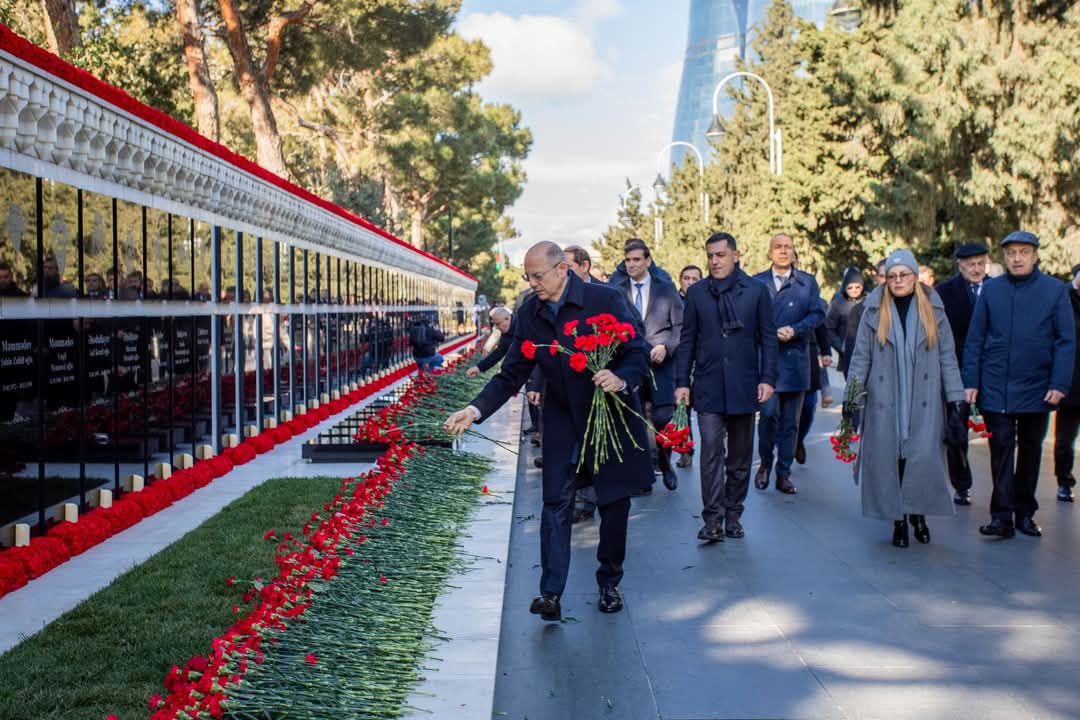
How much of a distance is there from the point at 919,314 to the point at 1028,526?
1.71m

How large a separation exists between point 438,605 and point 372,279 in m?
19.6

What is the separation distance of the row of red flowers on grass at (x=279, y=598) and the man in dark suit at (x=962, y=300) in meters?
4.28

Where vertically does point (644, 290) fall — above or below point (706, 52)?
below

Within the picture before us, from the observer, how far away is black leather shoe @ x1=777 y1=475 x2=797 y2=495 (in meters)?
10.6

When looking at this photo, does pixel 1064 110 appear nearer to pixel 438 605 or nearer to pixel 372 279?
pixel 372 279

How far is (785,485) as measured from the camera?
10.6 m

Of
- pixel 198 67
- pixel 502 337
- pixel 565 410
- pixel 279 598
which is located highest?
pixel 198 67

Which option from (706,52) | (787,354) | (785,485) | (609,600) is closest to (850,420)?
(785,485)

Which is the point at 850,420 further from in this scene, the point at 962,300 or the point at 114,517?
the point at 114,517

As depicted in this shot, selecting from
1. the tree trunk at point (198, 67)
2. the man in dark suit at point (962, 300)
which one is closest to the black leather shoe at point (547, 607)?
the man in dark suit at point (962, 300)

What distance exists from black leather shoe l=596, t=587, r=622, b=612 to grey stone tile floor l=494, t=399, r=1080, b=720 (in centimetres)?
6

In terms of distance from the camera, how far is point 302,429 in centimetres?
1611

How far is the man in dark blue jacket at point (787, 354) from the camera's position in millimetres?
10695

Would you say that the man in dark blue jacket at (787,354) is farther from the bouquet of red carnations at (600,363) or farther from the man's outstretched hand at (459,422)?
the man's outstretched hand at (459,422)
